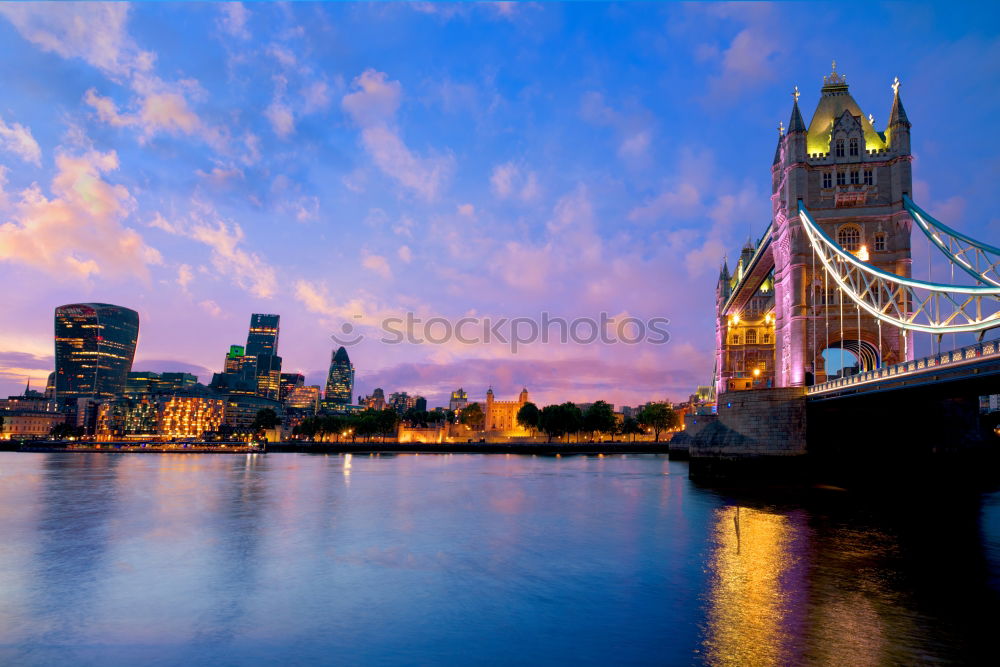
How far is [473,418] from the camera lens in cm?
17762

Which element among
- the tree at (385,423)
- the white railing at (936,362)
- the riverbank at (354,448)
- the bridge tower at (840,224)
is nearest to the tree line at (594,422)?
the riverbank at (354,448)

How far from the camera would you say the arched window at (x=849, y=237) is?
4672 cm

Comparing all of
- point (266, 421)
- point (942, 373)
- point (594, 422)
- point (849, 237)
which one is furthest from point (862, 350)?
point (266, 421)

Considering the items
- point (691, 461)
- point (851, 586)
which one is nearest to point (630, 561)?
point (851, 586)

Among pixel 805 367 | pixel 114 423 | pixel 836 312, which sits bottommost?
pixel 114 423

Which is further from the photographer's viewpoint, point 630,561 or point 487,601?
point 630,561

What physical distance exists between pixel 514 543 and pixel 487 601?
27.3 feet

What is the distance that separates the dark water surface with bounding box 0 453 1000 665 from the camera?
12.8 m

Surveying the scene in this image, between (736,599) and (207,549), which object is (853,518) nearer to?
(736,599)

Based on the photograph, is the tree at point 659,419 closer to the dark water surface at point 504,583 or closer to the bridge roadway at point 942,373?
the dark water surface at point 504,583

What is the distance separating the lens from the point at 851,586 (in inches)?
669

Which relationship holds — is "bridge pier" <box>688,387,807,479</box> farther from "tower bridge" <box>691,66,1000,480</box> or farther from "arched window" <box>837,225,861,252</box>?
"arched window" <box>837,225,861,252</box>

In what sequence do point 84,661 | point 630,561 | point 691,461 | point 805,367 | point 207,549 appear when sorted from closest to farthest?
point 84,661
point 630,561
point 207,549
point 805,367
point 691,461

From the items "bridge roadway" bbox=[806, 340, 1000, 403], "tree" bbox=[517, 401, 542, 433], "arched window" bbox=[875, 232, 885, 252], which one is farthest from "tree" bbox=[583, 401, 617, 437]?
"bridge roadway" bbox=[806, 340, 1000, 403]
